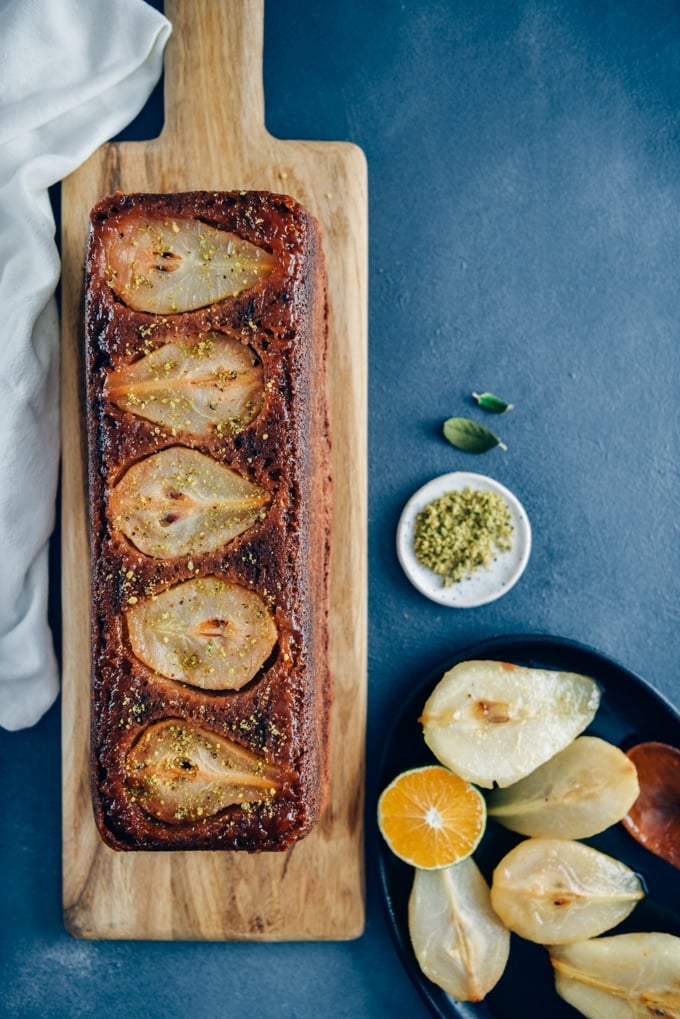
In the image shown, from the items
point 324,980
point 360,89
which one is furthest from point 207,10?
point 324,980

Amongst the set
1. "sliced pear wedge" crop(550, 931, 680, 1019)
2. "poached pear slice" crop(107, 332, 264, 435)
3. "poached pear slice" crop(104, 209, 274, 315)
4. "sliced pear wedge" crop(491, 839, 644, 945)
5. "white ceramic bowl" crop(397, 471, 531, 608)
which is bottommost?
"sliced pear wedge" crop(550, 931, 680, 1019)

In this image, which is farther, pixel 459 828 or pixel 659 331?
pixel 659 331

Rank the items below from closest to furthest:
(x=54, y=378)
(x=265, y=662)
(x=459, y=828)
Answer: (x=265, y=662) → (x=459, y=828) → (x=54, y=378)

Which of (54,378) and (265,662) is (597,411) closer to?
(265,662)

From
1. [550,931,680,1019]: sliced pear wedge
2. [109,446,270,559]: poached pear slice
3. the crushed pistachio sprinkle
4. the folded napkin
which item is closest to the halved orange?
[550,931,680,1019]: sliced pear wedge

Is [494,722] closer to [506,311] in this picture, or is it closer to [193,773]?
[193,773]

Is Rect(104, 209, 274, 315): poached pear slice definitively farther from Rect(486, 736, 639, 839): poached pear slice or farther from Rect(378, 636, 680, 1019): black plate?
Rect(486, 736, 639, 839): poached pear slice

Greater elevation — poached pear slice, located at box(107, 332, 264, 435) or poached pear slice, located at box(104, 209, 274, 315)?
poached pear slice, located at box(104, 209, 274, 315)

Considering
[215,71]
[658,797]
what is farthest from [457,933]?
[215,71]
